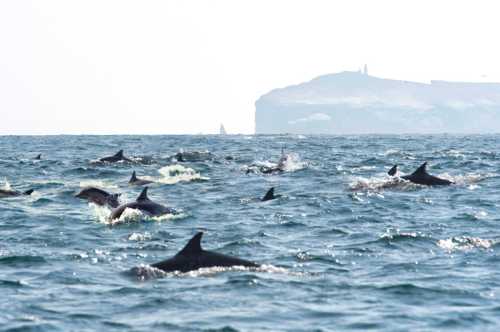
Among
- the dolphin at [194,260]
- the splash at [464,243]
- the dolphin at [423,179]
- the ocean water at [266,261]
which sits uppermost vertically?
the dolphin at [423,179]

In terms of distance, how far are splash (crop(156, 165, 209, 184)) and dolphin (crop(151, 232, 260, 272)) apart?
1793cm

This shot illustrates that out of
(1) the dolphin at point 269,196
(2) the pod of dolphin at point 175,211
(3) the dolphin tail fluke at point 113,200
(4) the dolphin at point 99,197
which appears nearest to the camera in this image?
(2) the pod of dolphin at point 175,211

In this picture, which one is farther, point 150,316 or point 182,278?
point 182,278

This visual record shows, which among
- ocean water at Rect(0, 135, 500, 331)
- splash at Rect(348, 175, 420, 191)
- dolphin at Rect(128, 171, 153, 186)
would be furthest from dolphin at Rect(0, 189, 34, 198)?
splash at Rect(348, 175, 420, 191)

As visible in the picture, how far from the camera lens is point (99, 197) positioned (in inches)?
A: 1026

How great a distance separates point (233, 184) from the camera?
107 ft

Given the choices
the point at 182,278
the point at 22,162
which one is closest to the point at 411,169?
the point at 22,162

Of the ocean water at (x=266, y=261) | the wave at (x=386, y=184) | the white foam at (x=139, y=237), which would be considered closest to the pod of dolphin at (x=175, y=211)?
the ocean water at (x=266, y=261)

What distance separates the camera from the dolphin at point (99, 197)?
25288 millimetres

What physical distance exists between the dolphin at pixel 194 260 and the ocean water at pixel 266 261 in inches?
9.3

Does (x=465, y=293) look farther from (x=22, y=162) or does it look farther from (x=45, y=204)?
(x=22, y=162)

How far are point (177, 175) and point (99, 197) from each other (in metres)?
10.2

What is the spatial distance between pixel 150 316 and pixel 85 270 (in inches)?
141

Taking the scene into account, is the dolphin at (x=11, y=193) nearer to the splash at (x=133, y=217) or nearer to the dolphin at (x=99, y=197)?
the dolphin at (x=99, y=197)
